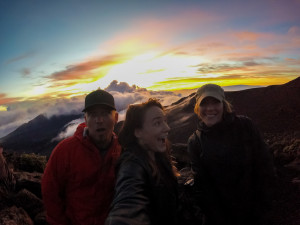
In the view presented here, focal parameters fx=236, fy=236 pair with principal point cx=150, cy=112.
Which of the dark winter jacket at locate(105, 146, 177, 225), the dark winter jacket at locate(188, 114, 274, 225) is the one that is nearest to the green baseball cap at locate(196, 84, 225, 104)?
the dark winter jacket at locate(188, 114, 274, 225)

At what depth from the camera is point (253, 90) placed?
23.1 metres

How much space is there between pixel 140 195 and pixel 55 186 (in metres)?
1.66

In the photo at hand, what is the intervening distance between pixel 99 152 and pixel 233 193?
189cm

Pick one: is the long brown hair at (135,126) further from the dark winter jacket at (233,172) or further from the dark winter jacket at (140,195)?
the dark winter jacket at (233,172)

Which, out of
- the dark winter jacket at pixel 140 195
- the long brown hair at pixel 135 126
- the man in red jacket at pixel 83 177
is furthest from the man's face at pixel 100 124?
the dark winter jacket at pixel 140 195

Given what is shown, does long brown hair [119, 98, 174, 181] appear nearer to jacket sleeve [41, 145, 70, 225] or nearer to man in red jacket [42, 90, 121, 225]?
man in red jacket [42, 90, 121, 225]

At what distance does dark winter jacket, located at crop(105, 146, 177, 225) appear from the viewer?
5.14ft

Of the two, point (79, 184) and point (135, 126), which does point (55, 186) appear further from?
point (135, 126)

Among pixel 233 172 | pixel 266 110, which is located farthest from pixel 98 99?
pixel 266 110

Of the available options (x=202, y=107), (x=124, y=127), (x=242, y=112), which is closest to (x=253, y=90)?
(x=242, y=112)

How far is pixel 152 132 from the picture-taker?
226 centimetres

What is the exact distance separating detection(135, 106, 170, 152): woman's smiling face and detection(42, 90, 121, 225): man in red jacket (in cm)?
85

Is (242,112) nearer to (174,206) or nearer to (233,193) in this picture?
(233,193)

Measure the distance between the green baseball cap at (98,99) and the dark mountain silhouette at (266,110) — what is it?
15.4 metres
